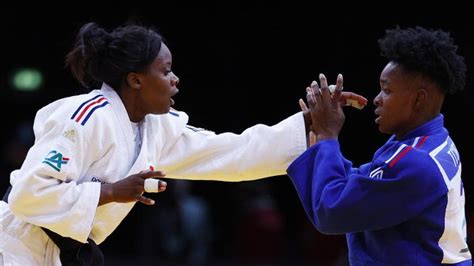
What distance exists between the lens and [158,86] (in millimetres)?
3756

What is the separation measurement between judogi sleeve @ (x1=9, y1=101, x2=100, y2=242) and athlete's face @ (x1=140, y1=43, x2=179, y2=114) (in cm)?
38

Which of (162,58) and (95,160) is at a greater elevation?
(162,58)

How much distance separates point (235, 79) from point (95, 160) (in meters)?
4.73

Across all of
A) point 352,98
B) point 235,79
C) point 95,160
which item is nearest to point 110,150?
point 95,160

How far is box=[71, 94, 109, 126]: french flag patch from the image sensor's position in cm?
350

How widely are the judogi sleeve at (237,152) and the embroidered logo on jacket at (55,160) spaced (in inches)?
22.8

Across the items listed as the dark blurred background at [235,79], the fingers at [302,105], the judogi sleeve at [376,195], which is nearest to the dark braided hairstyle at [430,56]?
the judogi sleeve at [376,195]

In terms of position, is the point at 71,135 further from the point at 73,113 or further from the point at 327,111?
the point at 327,111

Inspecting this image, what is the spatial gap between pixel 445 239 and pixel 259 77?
16.0ft

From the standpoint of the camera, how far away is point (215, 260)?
789cm

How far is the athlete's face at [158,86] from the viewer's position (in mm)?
3746

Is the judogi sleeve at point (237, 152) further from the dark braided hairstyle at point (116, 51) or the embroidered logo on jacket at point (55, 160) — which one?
the embroidered logo on jacket at point (55, 160)

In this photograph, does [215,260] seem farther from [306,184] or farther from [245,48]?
[306,184]

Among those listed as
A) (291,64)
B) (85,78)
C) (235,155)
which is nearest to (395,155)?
(235,155)
